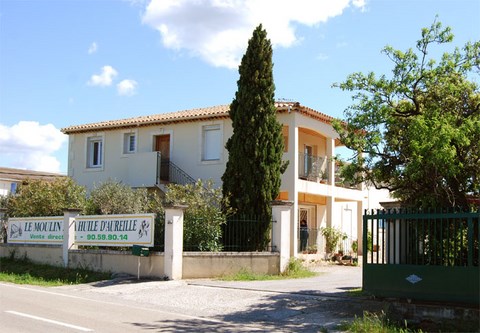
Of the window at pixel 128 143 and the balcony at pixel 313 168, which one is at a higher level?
the window at pixel 128 143

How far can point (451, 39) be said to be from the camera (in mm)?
11430

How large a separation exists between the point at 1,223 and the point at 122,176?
5856 mm

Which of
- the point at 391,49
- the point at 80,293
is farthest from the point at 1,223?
the point at 391,49

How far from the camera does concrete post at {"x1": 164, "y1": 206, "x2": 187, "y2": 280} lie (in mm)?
15906

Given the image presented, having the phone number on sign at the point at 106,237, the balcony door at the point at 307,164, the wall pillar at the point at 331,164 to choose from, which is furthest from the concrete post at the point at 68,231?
the wall pillar at the point at 331,164

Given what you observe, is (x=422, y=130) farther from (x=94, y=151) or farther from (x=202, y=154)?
(x=94, y=151)

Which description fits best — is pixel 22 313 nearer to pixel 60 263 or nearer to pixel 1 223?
pixel 60 263

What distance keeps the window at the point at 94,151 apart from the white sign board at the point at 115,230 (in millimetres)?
10074

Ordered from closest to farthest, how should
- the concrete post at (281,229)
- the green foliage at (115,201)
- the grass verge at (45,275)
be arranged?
1. the grass verge at (45,275)
2. the concrete post at (281,229)
3. the green foliage at (115,201)

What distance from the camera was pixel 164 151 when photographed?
90.0ft

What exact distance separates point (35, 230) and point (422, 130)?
51.6 ft

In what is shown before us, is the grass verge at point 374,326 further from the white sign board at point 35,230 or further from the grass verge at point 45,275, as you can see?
the white sign board at point 35,230

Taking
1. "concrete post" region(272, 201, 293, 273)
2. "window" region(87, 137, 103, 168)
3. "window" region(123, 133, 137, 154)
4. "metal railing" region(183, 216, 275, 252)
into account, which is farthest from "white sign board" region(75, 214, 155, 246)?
"window" region(87, 137, 103, 168)

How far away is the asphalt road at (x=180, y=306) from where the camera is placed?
9.70 m
